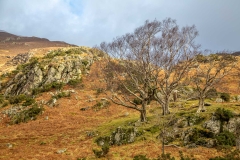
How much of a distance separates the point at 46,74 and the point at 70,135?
83.4 feet

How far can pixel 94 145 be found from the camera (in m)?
20.2

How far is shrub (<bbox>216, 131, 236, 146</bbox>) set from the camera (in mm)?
15665

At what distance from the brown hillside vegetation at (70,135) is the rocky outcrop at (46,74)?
602cm

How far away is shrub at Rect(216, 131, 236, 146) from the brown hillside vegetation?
117 centimetres

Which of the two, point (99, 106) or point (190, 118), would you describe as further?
point (99, 106)

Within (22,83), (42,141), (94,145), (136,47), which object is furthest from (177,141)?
(22,83)

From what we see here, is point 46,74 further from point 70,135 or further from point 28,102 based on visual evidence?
point 70,135

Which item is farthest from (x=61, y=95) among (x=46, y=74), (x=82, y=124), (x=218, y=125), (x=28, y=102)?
(x=218, y=125)

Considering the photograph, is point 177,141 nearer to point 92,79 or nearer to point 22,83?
point 92,79

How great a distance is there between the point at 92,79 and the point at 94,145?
3019cm

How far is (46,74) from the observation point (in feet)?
149

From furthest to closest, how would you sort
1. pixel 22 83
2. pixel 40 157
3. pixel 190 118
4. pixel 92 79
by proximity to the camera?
pixel 92 79
pixel 22 83
pixel 190 118
pixel 40 157

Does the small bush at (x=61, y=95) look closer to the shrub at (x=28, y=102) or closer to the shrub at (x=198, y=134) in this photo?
the shrub at (x=28, y=102)

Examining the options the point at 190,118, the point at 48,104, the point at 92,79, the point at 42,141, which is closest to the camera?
the point at 190,118
